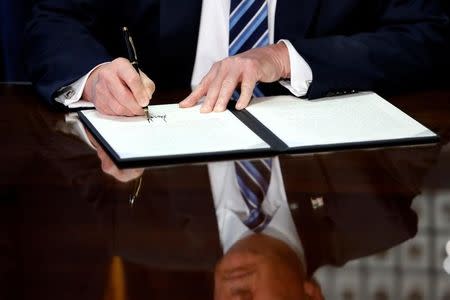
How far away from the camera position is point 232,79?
1756 mm

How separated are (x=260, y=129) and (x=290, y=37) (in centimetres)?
66

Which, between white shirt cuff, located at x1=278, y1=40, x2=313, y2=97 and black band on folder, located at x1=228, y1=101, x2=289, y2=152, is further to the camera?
white shirt cuff, located at x1=278, y1=40, x2=313, y2=97

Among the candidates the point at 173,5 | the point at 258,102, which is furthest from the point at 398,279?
the point at 173,5

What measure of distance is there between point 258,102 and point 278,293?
2.93 ft

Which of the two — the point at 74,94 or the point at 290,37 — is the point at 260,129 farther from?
the point at 290,37

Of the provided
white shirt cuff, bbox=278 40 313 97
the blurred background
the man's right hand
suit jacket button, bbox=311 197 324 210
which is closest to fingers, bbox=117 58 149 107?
the man's right hand

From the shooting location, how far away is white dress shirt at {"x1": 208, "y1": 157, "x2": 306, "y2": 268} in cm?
113

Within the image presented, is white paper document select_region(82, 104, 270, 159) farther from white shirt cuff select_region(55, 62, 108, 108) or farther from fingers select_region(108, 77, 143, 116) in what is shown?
white shirt cuff select_region(55, 62, 108, 108)

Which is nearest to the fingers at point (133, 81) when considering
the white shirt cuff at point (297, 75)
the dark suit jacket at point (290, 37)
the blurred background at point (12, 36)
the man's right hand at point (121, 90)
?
the man's right hand at point (121, 90)

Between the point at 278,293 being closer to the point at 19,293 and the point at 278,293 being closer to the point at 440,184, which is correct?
the point at 19,293

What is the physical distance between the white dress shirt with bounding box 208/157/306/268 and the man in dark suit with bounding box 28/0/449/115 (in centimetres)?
34

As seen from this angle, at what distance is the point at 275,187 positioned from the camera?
1344 millimetres

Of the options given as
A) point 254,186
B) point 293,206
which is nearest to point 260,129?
point 254,186
